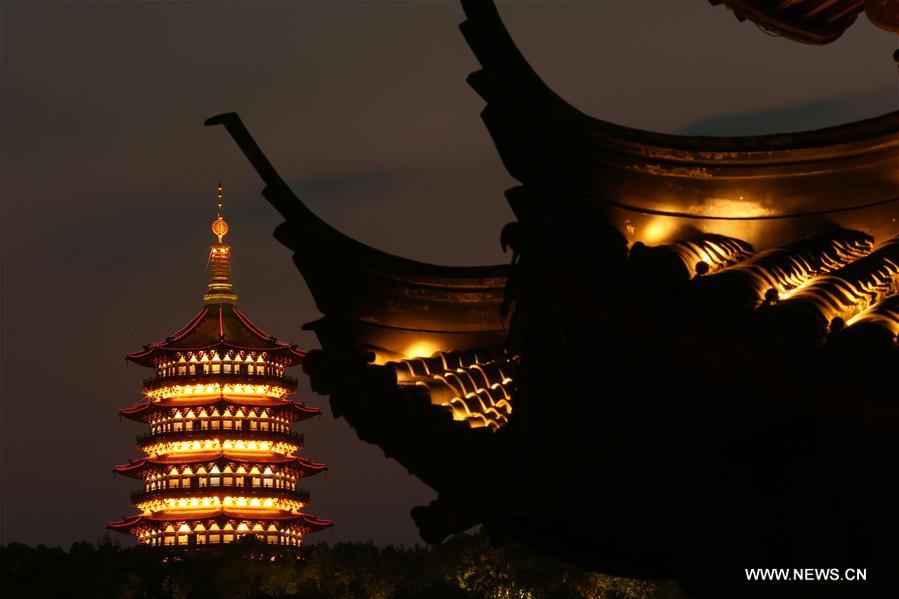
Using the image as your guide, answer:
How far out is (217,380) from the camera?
173ft

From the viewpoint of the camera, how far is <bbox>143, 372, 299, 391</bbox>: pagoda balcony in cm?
5288

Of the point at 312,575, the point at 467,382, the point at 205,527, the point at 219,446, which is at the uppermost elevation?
the point at 219,446

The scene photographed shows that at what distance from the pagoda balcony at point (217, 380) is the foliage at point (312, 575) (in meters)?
8.09

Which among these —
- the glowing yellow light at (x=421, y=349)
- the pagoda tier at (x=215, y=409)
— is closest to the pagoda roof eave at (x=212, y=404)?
the pagoda tier at (x=215, y=409)

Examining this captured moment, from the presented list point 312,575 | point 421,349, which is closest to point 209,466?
point 312,575

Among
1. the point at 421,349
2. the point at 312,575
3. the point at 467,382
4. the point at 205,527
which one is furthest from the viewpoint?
the point at 205,527

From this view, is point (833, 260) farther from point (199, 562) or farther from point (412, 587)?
point (199, 562)

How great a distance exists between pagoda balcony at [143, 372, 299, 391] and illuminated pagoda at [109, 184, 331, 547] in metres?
0.04

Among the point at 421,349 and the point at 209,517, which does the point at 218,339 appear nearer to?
the point at 209,517

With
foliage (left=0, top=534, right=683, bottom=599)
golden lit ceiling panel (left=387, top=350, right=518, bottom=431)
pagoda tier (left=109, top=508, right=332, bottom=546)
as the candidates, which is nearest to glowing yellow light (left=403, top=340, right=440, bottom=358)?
golden lit ceiling panel (left=387, top=350, right=518, bottom=431)

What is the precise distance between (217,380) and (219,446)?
2328 mm

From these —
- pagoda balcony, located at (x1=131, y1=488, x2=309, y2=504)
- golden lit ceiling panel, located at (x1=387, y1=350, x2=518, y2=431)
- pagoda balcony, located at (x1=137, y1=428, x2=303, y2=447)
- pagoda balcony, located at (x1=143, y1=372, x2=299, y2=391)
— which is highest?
pagoda balcony, located at (x1=143, y1=372, x2=299, y2=391)

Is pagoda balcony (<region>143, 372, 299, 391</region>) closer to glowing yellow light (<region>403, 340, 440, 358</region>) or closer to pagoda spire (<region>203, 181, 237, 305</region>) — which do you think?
pagoda spire (<region>203, 181, 237, 305</region>)

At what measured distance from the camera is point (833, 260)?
633 centimetres
